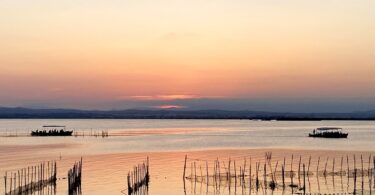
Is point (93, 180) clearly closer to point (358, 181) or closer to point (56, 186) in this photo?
point (56, 186)

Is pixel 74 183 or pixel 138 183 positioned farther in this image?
pixel 138 183

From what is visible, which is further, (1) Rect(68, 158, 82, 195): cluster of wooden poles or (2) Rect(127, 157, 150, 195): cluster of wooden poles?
(2) Rect(127, 157, 150, 195): cluster of wooden poles

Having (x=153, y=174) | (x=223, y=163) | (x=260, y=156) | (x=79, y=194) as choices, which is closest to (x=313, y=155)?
(x=260, y=156)

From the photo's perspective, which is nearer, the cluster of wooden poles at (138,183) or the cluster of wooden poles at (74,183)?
the cluster of wooden poles at (74,183)

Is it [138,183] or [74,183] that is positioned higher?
[74,183]

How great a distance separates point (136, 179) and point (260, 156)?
84.0 ft

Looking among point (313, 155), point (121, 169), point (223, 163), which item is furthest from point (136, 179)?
point (313, 155)

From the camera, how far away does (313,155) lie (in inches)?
2174

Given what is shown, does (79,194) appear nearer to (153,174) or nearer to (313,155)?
(153,174)

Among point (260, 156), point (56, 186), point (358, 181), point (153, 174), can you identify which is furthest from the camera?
point (260, 156)

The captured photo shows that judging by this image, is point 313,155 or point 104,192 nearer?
point 104,192

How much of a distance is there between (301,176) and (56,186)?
15.6 meters

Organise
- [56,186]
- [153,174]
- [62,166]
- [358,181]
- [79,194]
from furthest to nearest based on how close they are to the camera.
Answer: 1. [62,166]
2. [153,174]
3. [358,181]
4. [56,186]
5. [79,194]

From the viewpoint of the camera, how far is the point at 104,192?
2983 cm
